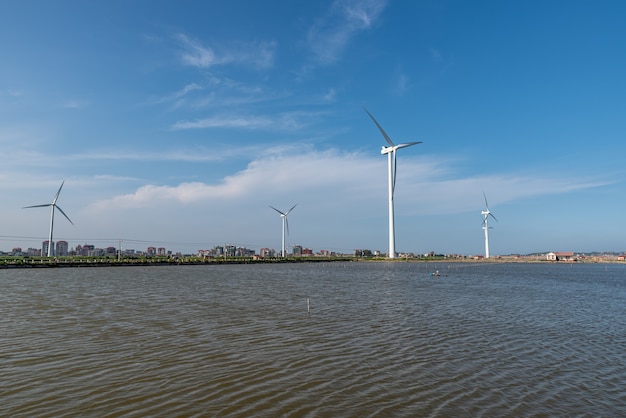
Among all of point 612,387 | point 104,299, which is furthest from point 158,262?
point 612,387

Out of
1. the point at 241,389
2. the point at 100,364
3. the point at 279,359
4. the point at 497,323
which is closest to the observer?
the point at 241,389

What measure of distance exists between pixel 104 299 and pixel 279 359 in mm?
24449

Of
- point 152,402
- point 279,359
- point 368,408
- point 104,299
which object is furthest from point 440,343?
point 104,299

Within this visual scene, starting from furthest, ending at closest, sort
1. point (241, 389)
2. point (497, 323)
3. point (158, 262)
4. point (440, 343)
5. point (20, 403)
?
point (158, 262) → point (497, 323) → point (440, 343) → point (241, 389) → point (20, 403)

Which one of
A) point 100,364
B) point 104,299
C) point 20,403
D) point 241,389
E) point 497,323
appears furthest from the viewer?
point 104,299

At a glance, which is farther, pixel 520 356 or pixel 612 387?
pixel 520 356

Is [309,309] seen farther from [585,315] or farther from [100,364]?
[585,315]

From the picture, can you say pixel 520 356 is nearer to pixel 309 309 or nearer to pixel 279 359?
pixel 279 359

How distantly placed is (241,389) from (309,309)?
1690cm

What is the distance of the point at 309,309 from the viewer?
28.4 m


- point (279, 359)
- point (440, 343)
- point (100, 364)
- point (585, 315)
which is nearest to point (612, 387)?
point (440, 343)

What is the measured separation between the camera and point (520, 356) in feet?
54.0

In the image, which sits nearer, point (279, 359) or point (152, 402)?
point (152, 402)

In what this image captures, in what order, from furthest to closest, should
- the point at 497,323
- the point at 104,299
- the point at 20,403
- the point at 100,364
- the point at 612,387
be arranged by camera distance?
the point at 104,299
the point at 497,323
the point at 100,364
the point at 612,387
the point at 20,403
